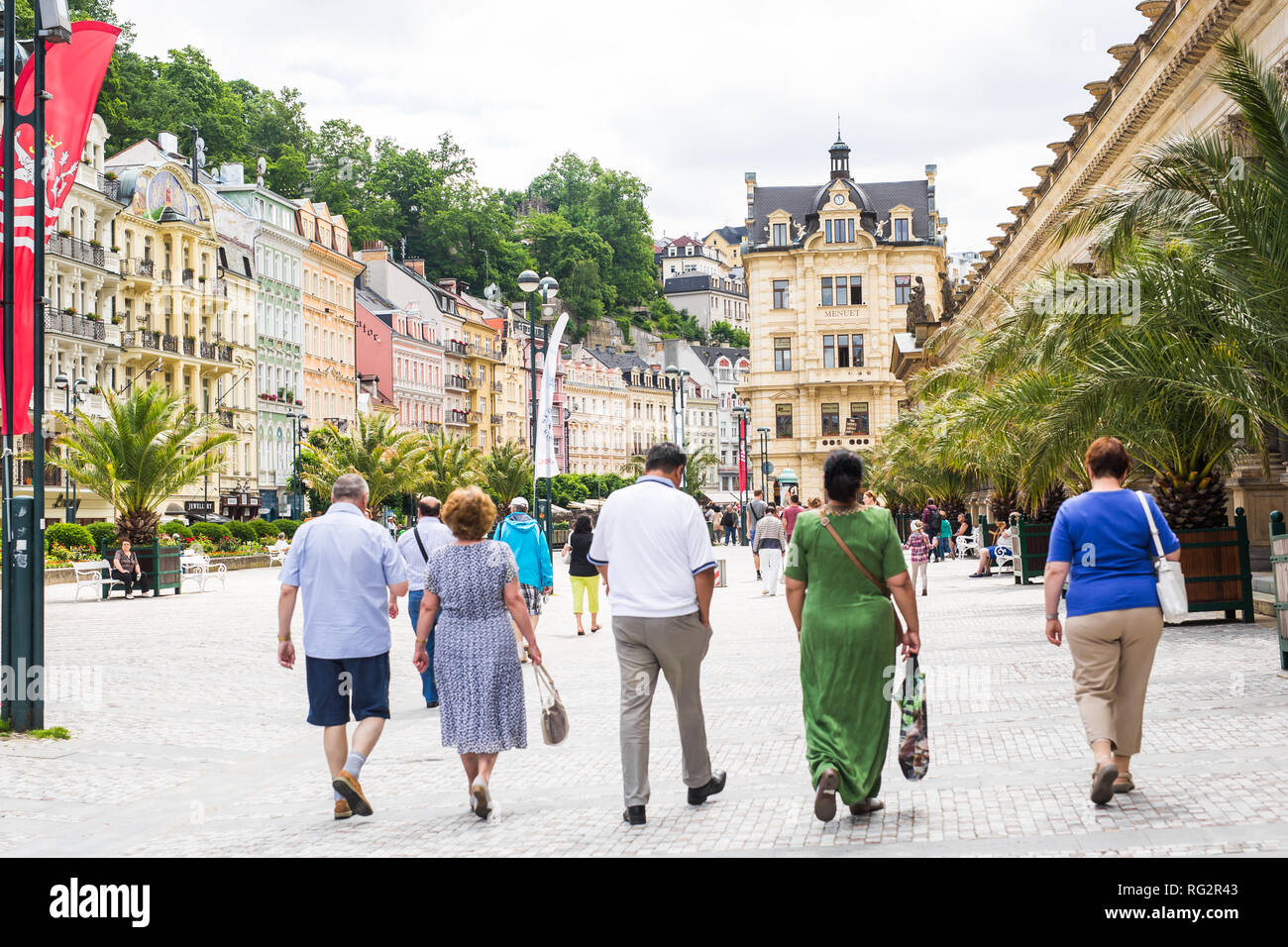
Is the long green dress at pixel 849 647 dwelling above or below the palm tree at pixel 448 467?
below

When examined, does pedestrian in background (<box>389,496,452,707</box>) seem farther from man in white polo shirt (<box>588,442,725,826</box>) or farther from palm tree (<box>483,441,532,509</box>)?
palm tree (<box>483,441,532,509</box>)

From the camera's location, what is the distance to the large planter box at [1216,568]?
17750 millimetres

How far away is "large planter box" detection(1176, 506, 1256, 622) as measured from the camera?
17750 millimetres

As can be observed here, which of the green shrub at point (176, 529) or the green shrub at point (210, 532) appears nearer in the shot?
the green shrub at point (176, 529)

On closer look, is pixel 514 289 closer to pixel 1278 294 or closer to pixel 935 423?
pixel 935 423

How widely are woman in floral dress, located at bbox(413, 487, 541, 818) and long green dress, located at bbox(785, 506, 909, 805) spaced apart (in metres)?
1.53

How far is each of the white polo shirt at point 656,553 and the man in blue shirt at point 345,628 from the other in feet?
4.19

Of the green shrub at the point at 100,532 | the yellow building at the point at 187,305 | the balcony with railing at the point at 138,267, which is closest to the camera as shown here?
the green shrub at the point at 100,532

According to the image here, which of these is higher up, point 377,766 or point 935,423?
point 935,423

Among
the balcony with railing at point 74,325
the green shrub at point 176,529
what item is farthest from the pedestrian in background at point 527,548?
the balcony with railing at point 74,325

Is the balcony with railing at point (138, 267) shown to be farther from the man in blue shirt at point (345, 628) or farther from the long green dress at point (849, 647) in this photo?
the long green dress at point (849, 647)
